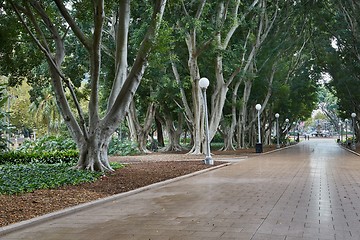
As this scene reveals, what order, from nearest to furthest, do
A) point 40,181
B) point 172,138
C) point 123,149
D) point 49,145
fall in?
point 40,181
point 49,145
point 123,149
point 172,138

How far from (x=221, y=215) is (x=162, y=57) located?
13.7m

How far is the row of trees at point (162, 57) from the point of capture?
13.9 meters

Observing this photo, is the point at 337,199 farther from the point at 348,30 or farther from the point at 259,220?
the point at 348,30

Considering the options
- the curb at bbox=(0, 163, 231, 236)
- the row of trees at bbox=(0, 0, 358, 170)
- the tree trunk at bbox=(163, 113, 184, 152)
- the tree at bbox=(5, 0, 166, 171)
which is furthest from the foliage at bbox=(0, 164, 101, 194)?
the tree trunk at bbox=(163, 113, 184, 152)

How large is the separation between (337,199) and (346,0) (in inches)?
798

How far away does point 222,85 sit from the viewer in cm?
2531

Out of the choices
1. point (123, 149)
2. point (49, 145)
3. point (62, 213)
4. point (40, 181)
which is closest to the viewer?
point (62, 213)

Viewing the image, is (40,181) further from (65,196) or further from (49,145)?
(49,145)

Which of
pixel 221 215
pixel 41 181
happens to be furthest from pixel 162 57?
pixel 221 215

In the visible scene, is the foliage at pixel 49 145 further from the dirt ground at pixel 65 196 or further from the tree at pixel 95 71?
the dirt ground at pixel 65 196

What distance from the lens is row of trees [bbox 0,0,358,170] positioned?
13.9 metres

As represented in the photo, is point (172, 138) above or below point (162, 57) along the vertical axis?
below

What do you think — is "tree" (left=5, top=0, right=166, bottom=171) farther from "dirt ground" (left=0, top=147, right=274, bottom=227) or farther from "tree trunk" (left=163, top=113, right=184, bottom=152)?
"tree trunk" (left=163, top=113, right=184, bottom=152)

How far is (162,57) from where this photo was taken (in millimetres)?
20141
